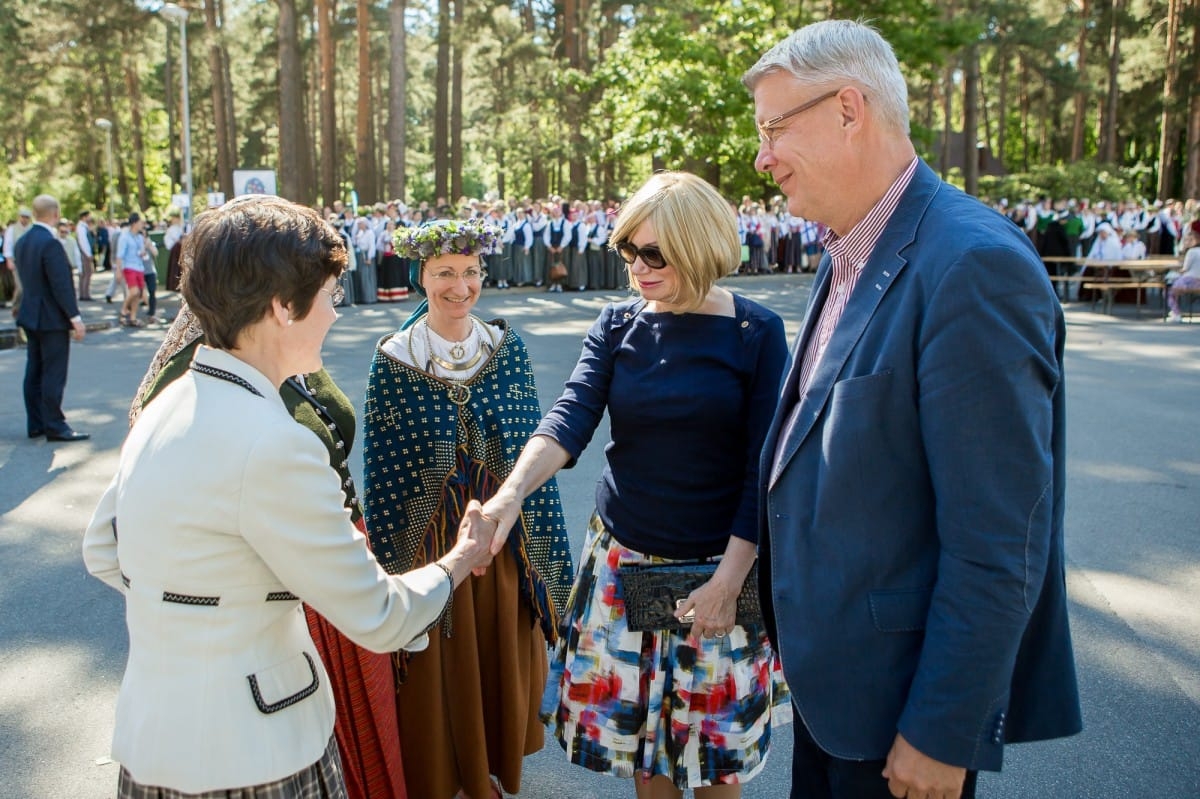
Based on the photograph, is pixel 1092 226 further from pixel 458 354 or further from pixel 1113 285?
pixel 458 354

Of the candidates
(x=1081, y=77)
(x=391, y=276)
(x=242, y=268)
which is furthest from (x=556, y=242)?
(x=1081, y=77)

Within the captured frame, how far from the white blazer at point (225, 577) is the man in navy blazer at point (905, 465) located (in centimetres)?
84

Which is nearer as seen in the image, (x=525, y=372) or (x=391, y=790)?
(x=391, y=790)

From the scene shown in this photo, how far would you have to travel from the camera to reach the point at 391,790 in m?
2.90

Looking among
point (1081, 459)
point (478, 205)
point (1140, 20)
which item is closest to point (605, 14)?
point (478, 205)

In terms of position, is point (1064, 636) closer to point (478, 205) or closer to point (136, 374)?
point (136, 374)

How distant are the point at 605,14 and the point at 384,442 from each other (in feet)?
112

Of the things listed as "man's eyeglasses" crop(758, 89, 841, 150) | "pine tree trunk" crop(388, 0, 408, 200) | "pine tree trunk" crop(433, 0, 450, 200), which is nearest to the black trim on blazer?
"man's eyeglasses" crop(758, 89, 841, 150)

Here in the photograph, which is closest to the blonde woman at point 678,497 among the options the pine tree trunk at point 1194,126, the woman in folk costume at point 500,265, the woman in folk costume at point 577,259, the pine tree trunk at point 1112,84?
the woman in folk costume at point 577,259

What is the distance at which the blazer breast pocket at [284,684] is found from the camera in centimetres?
179

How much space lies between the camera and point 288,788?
1.90m

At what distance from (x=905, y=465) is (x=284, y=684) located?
1200 mm

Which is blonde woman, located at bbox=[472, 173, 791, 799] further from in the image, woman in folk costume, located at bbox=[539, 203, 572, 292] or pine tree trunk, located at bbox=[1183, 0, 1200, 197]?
pine tree trunk, located at bbox=[1183, 0, 1200, 197]

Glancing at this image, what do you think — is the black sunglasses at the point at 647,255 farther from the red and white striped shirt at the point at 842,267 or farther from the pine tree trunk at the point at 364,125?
the pine tree trunk at the point at 364,125
